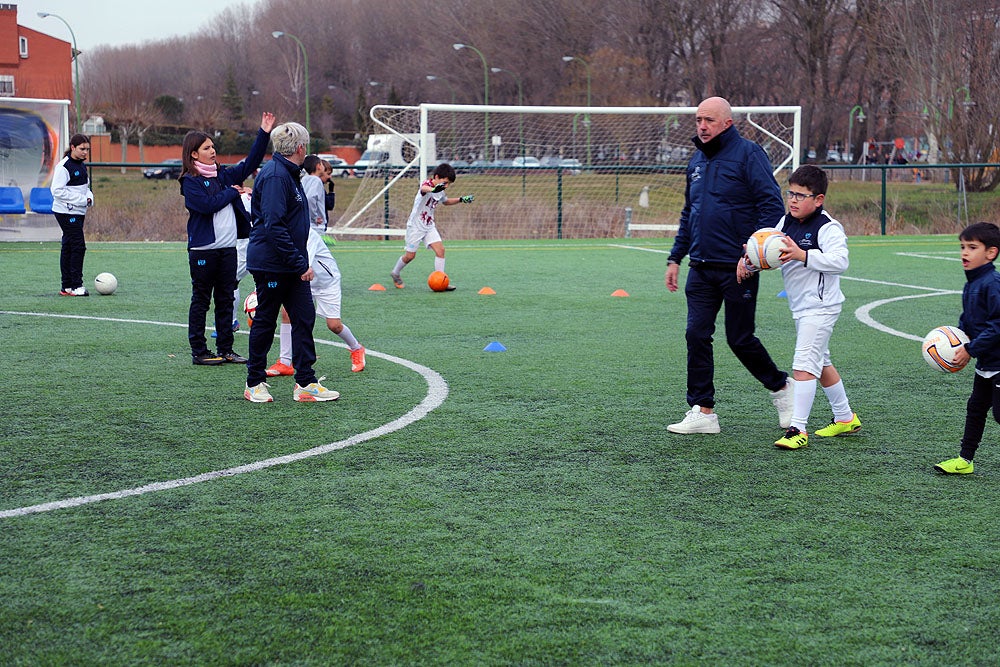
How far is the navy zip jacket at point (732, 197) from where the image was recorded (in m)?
6.37

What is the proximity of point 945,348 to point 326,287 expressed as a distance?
15.4ft

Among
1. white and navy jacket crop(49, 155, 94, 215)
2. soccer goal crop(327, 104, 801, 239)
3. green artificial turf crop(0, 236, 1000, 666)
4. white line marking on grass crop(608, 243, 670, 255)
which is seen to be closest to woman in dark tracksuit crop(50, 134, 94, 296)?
white and navy jacket crop(49, 155, 94, 215)

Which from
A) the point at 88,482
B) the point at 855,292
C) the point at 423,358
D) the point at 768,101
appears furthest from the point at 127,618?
the point at 768,101

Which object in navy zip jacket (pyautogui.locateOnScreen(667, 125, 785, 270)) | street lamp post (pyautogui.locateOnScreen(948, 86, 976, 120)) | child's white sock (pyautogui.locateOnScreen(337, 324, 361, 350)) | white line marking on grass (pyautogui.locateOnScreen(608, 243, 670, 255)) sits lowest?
child's white sock (pyautogui.locateOnScreen(337, 324, 361, 350))

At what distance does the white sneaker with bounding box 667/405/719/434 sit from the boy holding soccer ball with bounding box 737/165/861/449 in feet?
1.35

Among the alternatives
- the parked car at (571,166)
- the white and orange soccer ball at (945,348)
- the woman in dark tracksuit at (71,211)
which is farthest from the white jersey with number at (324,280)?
the parked car at (571,166)

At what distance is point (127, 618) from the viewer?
3750 mm

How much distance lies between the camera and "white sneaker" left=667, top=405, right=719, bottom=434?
654 cm

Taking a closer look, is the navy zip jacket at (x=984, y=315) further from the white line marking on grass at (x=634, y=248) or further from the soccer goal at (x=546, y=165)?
the soccer goal at (x=546, y=165)

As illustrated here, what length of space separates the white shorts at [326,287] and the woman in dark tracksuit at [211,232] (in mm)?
777

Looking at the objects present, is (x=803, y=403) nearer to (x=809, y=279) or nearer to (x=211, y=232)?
(x=809, y=279)

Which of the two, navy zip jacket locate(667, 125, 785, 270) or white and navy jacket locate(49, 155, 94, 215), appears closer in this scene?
navy zip jacket locate(667, 125, 785, 270)

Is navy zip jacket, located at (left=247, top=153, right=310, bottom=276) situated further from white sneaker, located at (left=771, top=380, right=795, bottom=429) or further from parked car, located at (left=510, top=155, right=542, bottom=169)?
parked car, located at (left=510, top=155, right=542, bottom=169)

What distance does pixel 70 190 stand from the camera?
1340 cm
